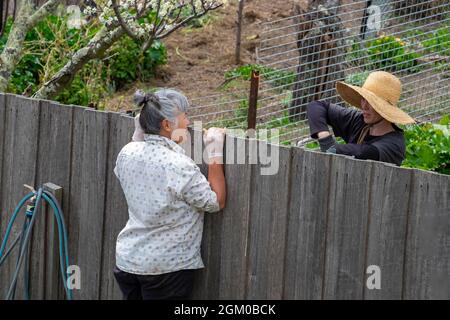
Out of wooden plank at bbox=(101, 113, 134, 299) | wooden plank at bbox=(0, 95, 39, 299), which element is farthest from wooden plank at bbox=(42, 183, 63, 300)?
wooden plank at bbox=(101, 113, 134, 299)

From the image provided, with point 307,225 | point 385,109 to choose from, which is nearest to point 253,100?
point 385,109

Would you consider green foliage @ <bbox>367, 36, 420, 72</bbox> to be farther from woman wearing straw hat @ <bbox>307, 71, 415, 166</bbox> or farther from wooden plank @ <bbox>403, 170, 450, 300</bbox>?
wooden plank @ <bbox>403, 170, 450, 300</bbox>

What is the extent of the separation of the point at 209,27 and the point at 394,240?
8941mm

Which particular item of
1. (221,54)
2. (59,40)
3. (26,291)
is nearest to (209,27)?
(221,54)

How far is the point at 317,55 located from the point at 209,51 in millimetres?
3262

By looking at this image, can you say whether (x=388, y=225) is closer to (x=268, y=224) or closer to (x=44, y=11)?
(x=268, y=224)

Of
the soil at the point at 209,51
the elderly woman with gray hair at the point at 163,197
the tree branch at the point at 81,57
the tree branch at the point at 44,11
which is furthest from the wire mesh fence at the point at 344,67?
the elderly woman with gray hair at the point at 163,197

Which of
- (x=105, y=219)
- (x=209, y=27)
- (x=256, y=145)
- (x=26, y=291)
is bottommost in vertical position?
(x=26, y=291)

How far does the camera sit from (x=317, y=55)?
29.1 ft

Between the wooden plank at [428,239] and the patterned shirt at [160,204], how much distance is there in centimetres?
105

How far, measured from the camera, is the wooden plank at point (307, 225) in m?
4.10

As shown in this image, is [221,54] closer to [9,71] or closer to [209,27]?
[209,27]

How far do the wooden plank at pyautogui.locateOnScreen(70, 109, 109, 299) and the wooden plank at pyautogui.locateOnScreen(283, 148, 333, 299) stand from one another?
1282 millimetres

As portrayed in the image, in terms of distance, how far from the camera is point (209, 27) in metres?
12.4
